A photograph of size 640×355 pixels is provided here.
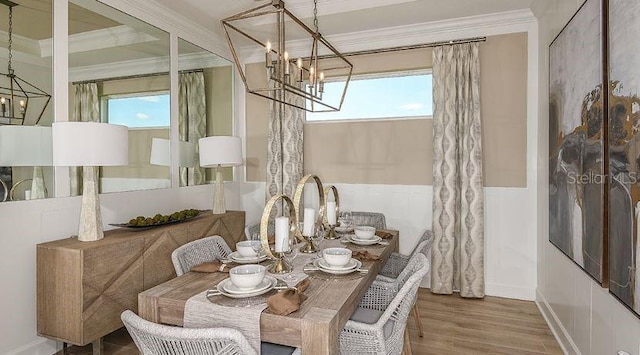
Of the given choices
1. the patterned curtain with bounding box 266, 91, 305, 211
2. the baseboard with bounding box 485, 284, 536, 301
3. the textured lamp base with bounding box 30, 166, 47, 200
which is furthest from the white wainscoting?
the textured lamp base with bounding box 30, 166, 47, 200

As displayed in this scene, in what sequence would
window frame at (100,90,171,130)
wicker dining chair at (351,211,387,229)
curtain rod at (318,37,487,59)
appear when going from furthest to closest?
curtain rod at (318,37,487,59) → wicker dining chair at (351,211,387,229) → window frame at (100,90,171,130)

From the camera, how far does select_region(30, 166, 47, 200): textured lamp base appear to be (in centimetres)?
247

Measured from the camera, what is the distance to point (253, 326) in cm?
148

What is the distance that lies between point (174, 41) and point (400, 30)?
87.5 inches

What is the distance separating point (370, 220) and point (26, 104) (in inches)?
107

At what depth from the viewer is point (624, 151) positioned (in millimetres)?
1614

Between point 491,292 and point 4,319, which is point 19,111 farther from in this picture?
point 491,292

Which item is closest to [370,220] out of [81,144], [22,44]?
[81,144]

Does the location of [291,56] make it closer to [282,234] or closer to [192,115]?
[192,115]

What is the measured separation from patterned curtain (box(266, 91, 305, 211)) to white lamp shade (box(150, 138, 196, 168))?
0.88 metres

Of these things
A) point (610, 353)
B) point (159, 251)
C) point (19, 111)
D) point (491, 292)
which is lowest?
point (491, 292)

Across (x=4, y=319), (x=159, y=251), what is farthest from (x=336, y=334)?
(x=4, y=319)

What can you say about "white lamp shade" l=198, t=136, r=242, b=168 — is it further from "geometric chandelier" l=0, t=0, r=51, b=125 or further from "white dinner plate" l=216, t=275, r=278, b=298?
"white dinner plate" l=216, t=275, r=278, b=298

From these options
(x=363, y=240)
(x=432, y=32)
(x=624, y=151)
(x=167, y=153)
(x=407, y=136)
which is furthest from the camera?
(x=407, y=136)
